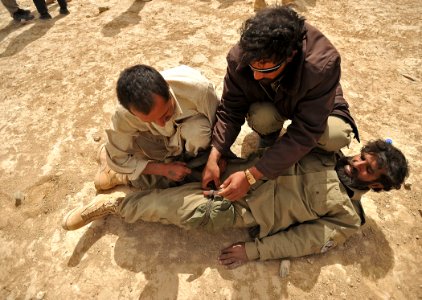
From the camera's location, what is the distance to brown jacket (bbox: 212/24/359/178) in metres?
1.57

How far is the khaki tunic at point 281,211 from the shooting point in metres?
1.81

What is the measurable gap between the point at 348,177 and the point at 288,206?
41 cm

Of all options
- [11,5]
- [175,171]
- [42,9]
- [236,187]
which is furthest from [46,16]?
[236,187]

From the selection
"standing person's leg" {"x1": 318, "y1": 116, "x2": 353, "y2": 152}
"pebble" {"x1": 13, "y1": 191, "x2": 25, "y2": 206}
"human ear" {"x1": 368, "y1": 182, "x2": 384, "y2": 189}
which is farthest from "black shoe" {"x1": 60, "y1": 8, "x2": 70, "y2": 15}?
"human ear" {"x1": 368, "y1": 182, "x2": 384, "y2": 189}

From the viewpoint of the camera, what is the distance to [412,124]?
2.61 m

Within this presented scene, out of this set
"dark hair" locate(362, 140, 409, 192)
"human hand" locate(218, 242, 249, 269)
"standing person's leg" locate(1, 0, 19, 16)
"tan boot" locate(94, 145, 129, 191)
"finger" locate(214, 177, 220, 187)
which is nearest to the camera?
"dark hair" locate(362, 140, 409, 192)

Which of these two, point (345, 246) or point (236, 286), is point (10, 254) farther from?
point (345, 246)

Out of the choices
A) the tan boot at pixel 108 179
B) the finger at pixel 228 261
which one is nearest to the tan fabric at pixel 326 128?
the finger at pixel 228 261

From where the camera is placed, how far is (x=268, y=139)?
91.9 inches

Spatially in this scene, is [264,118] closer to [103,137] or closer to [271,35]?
[271,35]

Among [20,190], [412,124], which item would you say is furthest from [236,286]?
[412,124]

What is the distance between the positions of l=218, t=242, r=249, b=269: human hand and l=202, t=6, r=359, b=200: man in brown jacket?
309mm

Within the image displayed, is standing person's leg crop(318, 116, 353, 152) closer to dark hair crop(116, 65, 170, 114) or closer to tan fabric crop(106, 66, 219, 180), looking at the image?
tan fabric crop(106, 66, 219, 180)

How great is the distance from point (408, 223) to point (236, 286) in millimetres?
1224
